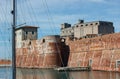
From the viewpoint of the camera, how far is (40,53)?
202ft

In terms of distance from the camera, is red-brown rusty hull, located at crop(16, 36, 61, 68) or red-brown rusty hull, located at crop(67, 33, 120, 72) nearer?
red-brown rusty hull, located at crop(67, 33, 120, 72)

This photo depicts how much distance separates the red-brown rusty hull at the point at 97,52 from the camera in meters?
46.3

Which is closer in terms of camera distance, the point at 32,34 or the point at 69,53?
the point at 69,53

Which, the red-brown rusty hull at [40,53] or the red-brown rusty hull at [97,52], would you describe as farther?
the red-brown rusty hull at [40,53]

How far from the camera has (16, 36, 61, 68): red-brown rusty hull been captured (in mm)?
56844

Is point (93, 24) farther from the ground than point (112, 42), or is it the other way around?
point (93, 24)

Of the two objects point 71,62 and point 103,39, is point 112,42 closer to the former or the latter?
point 103,39

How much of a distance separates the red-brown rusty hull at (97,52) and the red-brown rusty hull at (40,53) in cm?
292

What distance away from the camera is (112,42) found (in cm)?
4725

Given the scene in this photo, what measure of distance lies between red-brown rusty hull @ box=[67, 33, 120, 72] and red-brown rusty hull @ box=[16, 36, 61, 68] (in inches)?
115

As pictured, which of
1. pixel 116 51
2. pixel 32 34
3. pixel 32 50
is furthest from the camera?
pixel 32 34

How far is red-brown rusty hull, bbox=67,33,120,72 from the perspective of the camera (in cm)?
4631

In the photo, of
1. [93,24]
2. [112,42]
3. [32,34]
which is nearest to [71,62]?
[112,42]

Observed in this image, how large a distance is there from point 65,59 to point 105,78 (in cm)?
2696
